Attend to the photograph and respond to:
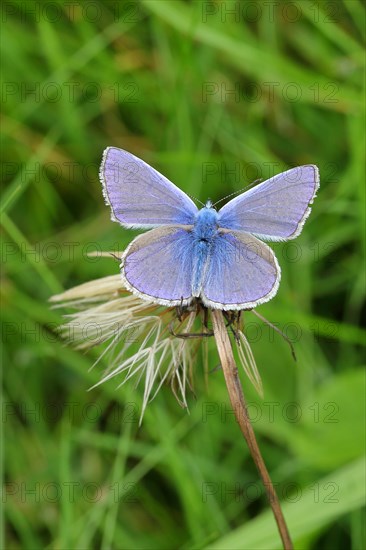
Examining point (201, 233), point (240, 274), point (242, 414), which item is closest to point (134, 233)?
point (201, 233)

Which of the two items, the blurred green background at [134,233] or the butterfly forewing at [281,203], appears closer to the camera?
the butterfly forewing at [281,203]

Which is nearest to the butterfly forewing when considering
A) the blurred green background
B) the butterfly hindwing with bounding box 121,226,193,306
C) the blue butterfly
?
the blue butterfly

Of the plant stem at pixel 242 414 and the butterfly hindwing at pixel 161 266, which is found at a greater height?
the butterfly hindwing at pixel 161 266

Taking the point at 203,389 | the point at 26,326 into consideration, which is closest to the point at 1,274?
the point at 26,326

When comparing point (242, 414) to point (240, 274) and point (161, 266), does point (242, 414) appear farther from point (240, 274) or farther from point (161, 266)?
point (161, 266)

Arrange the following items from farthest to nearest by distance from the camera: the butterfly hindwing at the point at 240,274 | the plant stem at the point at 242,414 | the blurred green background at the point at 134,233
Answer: the blurred green background at the point at 134,233
the butterfly hindwing at the point at 240,274
the plant stem at the point at 242,414

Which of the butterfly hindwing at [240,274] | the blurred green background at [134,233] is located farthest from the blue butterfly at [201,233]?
the blurred green background at [134,233]

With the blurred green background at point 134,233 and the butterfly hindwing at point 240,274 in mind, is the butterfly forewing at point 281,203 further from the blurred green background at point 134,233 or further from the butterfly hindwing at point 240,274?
the blurred green background at point 134,233
